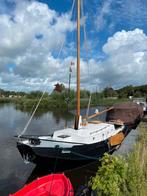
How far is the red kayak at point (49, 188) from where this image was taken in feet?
19.4

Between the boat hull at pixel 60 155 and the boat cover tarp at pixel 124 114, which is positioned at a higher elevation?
the boat cover tarp at pixel 124 114

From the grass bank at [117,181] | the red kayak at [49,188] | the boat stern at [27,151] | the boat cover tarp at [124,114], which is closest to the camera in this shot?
the grass bank at [117,181]

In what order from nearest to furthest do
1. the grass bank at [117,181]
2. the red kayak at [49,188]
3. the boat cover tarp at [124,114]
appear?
the grass bank at [117,181], the red kayak at [49,188], the boat cover tarp at [124,114]

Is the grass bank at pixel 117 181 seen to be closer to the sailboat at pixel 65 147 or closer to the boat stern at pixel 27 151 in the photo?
the sailboat at pixel 65 147

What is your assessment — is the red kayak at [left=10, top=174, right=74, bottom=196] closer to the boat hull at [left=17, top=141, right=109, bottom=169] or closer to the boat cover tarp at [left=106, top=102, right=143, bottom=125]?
the boat hull at [left=17, top=141, right=109, bottom=169]

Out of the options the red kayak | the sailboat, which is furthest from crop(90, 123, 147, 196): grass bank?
the sailboat

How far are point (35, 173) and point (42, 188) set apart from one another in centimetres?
510

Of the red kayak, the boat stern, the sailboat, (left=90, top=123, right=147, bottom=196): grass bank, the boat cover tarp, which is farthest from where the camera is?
the boat cover tarp

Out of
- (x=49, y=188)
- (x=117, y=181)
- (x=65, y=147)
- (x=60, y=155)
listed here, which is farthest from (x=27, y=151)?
(x=117, y=181)

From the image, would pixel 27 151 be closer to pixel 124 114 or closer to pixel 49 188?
pixel 49 188

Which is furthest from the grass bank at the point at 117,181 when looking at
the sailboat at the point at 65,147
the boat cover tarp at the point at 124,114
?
the boat cover tarp at the point at 124,114

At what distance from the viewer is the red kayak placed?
5.91 metres

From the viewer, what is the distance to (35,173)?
433 inches

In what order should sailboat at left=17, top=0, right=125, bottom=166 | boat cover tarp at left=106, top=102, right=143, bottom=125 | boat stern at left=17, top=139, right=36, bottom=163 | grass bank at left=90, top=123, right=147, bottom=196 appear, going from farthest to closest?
boat cover tarp at left=106, top=102, right=143, bottom=125 → boat stern at left=17, top=139, right=36, bottom=163 → sailboat at left=17, top=0, right=125, bottom=166 → grass bank at left=90, top=123, right=147, bottom=196
